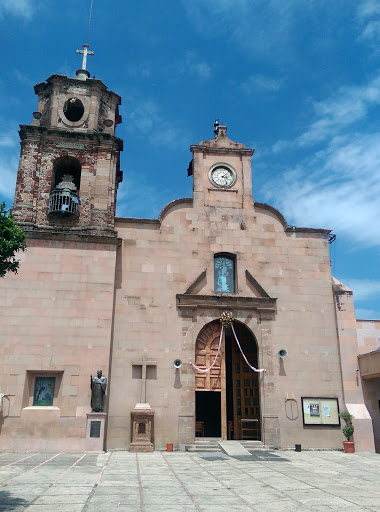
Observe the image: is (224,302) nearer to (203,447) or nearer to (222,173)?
(203,447)

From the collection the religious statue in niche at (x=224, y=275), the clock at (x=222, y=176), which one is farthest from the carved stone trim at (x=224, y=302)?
the clock at (x=222, y=176)

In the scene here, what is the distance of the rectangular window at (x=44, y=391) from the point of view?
16625 millimetres

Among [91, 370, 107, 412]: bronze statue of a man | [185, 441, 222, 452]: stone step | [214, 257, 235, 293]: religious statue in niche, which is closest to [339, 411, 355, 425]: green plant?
[185, 441, 222, 452]: stone step

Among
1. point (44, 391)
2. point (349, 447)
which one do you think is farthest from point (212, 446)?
point (44, 391)

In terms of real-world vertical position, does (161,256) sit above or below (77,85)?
below

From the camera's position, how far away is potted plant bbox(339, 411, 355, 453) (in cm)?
1725

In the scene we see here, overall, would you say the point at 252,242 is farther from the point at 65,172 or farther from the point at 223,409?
the point at 65,172

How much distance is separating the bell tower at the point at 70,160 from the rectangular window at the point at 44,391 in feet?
20.1

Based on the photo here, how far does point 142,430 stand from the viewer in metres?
16.8

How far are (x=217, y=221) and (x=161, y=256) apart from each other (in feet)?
10.6

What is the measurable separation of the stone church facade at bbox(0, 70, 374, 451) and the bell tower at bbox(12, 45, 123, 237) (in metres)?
0.06

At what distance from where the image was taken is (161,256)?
19.5m

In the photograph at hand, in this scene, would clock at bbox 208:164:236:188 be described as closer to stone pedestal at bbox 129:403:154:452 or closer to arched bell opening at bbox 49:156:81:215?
arched bell opening at bbox 49:156:81:215

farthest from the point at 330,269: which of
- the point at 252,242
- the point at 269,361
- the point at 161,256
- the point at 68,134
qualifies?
the point at 68,134
